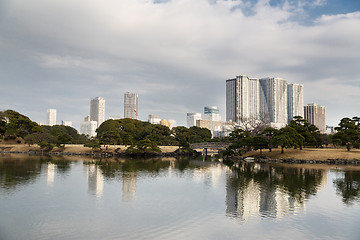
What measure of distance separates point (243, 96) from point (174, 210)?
172273 mm

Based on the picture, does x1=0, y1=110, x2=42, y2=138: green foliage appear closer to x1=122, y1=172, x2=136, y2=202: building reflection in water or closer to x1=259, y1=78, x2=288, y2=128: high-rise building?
x1=122, y1=172, x2=136, y2=202: building reflection in water

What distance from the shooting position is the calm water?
12.3 meters

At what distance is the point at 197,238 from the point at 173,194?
29.3ft

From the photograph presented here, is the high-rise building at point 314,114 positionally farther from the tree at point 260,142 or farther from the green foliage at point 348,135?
the tree at point 260,142

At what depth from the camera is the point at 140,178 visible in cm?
2769

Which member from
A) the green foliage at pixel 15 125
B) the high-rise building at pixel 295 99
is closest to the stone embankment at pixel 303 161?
the green foliage at pixel 15 125

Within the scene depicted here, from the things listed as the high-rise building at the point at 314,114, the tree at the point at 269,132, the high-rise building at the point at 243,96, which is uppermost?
the high-rise building at the point at 243,96

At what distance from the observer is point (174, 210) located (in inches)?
628

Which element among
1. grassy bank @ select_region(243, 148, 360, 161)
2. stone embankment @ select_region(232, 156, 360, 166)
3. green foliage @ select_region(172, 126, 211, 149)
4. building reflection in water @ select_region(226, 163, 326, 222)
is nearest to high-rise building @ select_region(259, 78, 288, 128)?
green foliage @ select_region(172, 126, 211, 149)

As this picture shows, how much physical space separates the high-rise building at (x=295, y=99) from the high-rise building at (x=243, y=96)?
20160 mm

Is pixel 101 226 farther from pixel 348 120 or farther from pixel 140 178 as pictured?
pixel 348 120

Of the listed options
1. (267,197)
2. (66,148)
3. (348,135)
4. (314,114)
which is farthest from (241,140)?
(314,114)

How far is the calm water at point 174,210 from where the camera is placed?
40.4 feet

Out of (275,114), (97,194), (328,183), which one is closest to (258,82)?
(275,114)
